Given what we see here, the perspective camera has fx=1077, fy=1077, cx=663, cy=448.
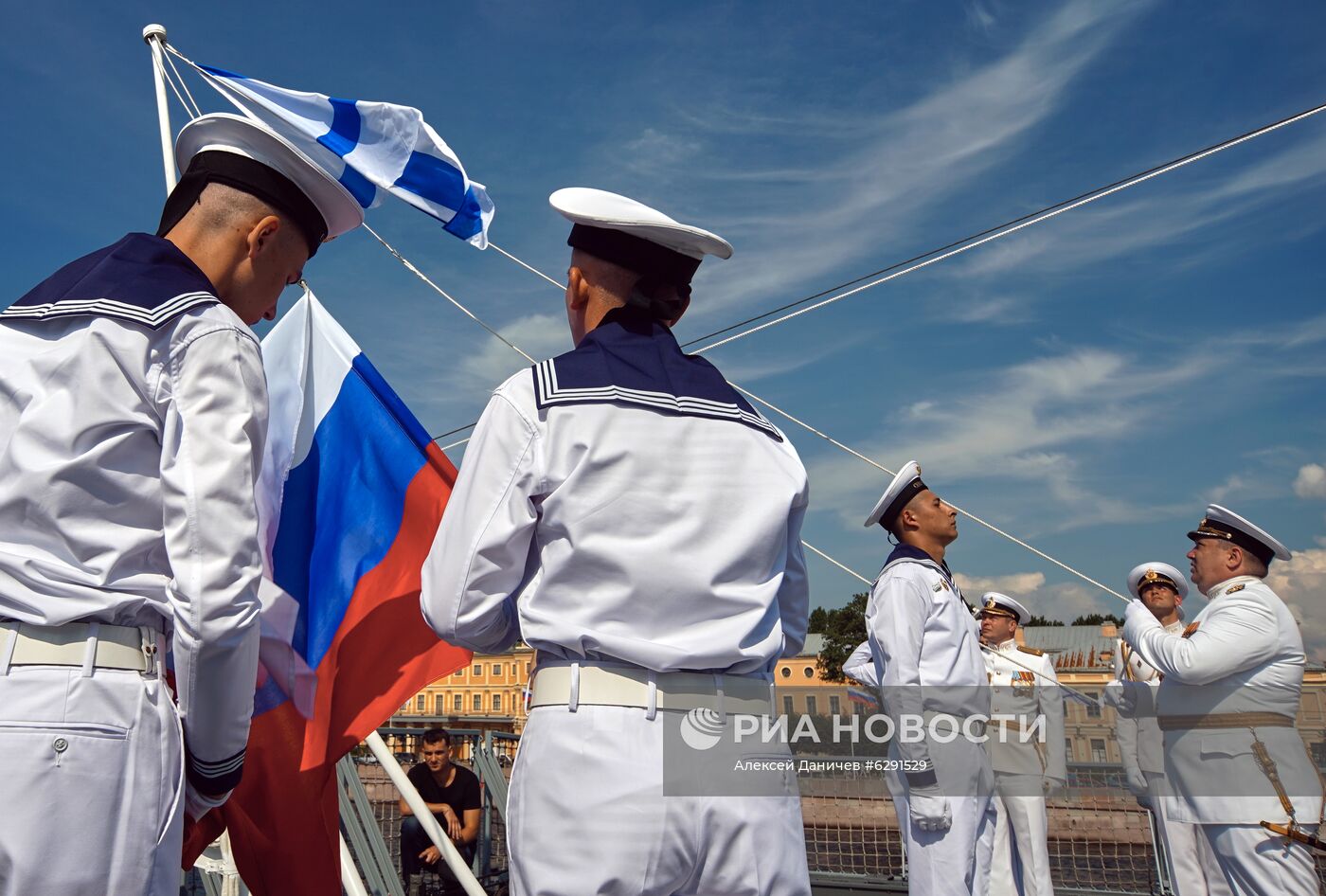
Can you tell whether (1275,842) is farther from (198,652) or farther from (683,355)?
(198,652)

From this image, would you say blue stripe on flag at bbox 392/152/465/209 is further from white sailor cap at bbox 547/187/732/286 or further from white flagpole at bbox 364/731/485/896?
white flagpole at bbox 364/731/485/896

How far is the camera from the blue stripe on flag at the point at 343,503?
373 cm

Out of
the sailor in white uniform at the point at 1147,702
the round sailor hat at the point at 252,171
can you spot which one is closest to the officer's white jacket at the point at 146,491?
the round sailor hat at the point at 252,171

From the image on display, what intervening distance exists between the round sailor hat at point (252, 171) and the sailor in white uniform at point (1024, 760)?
6181 mm

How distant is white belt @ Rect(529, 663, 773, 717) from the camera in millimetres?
2178

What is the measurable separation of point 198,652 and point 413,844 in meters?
6.60

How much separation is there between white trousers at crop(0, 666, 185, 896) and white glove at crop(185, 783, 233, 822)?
0.39 feet

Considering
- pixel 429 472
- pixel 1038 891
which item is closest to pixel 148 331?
pixel 429 472

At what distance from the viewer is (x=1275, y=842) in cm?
495

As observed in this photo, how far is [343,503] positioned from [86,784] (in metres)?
2.14

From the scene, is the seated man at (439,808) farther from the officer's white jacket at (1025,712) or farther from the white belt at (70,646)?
the white belt at (70,646)

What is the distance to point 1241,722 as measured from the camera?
5355 mm

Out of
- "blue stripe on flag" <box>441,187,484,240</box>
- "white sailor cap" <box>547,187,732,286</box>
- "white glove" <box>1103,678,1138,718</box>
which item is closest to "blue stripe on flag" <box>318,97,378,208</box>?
"blue stripe on flag" <box>441,187,484,240</box>

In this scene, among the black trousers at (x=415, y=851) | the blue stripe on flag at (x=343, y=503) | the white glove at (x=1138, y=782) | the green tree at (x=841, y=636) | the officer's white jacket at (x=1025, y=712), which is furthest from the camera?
the green tree at (x=841, y=636)
